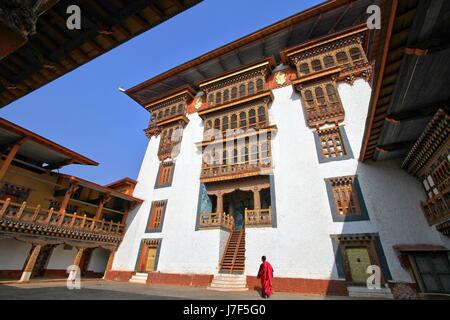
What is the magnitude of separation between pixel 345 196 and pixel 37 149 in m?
18.8

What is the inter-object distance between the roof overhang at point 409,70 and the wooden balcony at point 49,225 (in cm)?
1627

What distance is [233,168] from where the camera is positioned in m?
15.4

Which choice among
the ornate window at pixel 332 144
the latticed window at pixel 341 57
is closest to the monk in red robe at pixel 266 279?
the ornate window at pixel 332 144

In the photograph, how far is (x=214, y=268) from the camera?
41.6 ft

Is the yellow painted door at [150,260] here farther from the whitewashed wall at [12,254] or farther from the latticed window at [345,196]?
the latticed window at [345,196]

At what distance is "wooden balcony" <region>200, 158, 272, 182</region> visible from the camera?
47.0 ft

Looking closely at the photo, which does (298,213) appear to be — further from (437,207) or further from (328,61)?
(328,61)

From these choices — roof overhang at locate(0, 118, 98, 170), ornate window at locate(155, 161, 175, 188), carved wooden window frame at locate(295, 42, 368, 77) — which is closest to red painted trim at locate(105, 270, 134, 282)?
ornate window at locate(155, 161, 175, 188)

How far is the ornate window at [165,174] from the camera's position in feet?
59.1

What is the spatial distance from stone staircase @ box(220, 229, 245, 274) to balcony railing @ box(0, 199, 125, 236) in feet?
29.6

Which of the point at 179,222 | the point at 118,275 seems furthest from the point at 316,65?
the point at 118,275

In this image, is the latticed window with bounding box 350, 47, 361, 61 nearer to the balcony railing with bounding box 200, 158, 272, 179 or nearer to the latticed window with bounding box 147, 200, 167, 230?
the balcony railing with bounding box 200, 158, 272, 179
